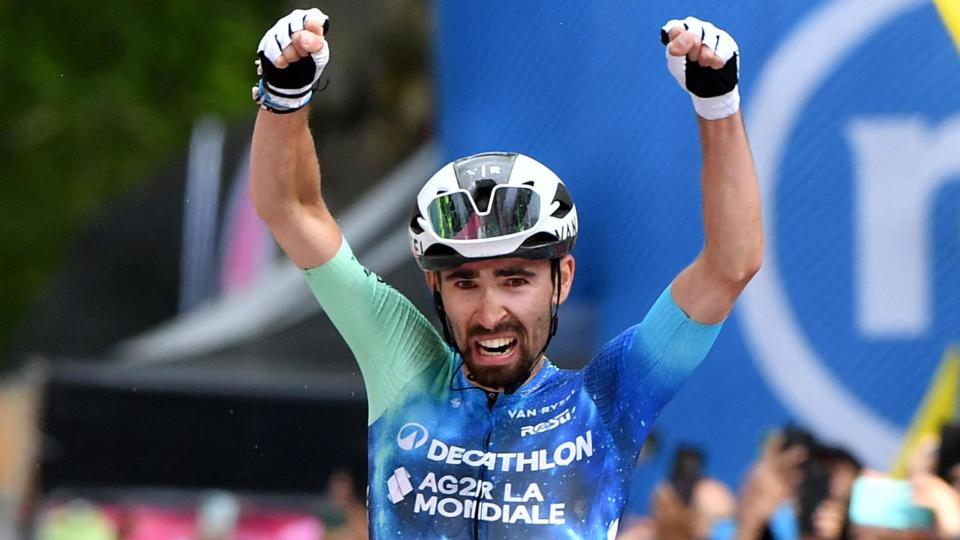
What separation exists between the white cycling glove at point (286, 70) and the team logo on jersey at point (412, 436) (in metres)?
0.85

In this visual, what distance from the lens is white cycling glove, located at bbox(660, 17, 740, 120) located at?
4750 millimetres

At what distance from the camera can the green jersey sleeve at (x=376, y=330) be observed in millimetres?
5133

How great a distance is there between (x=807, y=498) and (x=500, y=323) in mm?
3006

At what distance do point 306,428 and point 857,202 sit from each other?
331cm

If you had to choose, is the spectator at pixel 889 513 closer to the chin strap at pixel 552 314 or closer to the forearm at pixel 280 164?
the chin strap at pixel 552 314

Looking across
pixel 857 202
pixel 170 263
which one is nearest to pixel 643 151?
pixel 857 202

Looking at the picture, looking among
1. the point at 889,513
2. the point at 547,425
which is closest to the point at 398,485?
the point at 547,425

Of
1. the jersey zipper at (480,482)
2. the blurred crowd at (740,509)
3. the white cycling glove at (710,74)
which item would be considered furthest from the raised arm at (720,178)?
the blurred crowd at (740,509)

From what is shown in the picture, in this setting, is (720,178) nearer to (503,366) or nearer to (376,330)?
(503,366)

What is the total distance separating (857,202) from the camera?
9164 millimetres

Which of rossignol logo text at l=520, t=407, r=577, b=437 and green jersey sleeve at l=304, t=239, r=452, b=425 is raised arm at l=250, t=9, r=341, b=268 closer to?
green jersey sleeve at l=304, t=239, r=452, b=425

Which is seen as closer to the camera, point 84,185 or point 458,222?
point 458,222

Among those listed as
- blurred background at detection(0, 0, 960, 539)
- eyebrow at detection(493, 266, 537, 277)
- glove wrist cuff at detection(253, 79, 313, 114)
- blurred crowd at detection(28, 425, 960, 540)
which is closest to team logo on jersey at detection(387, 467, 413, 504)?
eyebrow at detection(493, 266, 537, 277)

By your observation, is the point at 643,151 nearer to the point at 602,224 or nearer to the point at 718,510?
the point at 602,224
